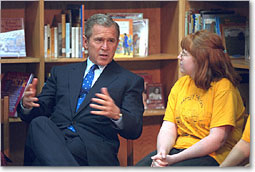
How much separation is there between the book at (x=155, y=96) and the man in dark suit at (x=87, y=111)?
2.79 ft

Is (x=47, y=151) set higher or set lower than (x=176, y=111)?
lower

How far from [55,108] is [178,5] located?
3.77 ft

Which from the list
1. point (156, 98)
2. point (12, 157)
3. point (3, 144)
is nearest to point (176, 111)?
point (156, 98)

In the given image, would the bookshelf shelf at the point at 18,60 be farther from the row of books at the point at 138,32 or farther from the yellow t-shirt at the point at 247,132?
the yellow t-shirt at the point at 247,132

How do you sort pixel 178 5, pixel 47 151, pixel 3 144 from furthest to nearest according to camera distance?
pixel 178 5 < pixel 3 144 < pixel 47 151

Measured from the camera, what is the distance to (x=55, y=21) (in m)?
2.73

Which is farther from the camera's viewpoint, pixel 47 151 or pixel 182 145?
pixel 182 145

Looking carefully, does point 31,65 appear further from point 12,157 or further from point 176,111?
point 176,111

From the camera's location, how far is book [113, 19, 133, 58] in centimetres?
271

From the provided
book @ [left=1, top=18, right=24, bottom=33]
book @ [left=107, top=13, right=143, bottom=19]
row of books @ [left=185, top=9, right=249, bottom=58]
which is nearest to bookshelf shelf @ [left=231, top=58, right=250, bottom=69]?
row of books @ [left=185, top=9, right=249, bottom=58]

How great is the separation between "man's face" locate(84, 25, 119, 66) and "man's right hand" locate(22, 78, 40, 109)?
15.1 inches

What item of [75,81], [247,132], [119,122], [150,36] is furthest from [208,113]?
[150,36]

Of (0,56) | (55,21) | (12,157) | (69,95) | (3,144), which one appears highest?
(55,21)

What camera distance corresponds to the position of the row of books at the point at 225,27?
2.70 m
